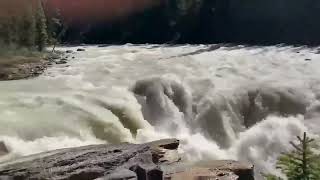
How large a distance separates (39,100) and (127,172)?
A: 740cm

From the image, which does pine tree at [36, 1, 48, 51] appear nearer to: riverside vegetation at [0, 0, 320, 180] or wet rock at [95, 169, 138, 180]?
riverside vegetation at [0, 0, 320, 180]

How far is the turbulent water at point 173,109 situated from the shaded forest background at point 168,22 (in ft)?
39.4

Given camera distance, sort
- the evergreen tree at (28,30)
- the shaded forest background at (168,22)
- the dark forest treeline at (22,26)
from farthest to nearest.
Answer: the shaded forest background at (168,22) → the evergreen tree at (28,30) → the dark forest treeline at (22,26)

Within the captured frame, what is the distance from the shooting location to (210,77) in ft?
50.9

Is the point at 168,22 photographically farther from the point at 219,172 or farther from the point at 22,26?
the point at 219,172

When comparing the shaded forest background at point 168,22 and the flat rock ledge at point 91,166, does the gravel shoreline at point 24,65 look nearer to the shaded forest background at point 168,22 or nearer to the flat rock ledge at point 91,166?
the shaded forest background at point 168,22

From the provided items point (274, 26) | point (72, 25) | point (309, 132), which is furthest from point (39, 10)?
point (309, 132)

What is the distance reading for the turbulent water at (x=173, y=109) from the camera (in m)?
11.0

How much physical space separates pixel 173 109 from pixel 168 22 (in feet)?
82.2

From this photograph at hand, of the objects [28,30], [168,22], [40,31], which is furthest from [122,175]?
[168,22]

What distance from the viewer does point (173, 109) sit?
13.3 m

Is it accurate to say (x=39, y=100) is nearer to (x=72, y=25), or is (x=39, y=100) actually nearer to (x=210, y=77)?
(x=210, y=77)

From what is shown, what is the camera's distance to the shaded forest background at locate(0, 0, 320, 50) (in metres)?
29.6

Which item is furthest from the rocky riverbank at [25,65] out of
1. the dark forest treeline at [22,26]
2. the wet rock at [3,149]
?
the wet rock at [3,149]
